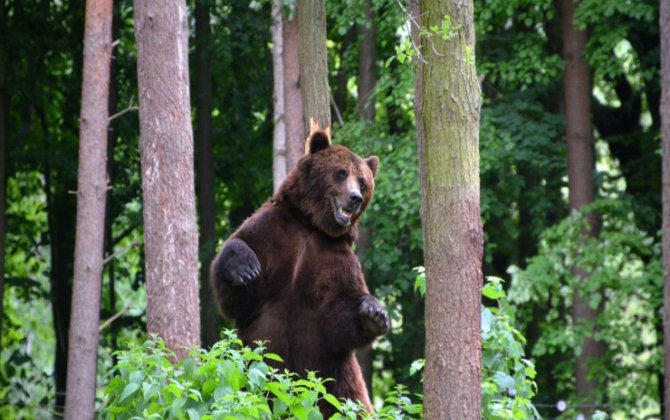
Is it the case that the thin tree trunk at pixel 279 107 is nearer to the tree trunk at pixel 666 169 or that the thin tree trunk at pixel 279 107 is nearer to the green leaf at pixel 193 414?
the tree trunk at pixel 666 169

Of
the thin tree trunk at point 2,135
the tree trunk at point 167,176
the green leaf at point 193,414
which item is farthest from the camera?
the thin tree trunk at point 2,135

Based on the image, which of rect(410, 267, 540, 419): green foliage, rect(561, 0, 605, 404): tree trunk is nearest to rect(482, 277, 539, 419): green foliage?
rect(410, 267, 540, 419): green foliage

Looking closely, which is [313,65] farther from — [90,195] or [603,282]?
[603,282]

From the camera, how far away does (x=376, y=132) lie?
16562 millimetres

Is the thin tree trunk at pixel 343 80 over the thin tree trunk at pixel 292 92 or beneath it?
over

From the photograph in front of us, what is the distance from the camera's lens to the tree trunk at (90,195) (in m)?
13.7

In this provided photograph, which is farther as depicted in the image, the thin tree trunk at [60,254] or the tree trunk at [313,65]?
the thin tree trunk at [60,254]

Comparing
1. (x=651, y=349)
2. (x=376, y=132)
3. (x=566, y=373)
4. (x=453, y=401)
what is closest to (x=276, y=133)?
(x=376, y=132)

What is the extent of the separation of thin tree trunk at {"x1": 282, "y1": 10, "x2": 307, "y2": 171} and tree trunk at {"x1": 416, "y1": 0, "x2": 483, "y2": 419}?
585 centimetres

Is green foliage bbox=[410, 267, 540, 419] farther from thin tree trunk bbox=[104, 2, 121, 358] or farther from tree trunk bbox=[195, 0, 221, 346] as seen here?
thin tree trunk bbox=[104, 2, 121, 358]

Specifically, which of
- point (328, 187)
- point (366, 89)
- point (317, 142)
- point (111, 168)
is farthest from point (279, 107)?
point (111, 168)

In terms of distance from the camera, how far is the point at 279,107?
13719mm

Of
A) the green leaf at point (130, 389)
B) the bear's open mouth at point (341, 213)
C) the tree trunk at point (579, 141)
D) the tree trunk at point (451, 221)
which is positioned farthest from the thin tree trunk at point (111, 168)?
the tree trunk at point (451, 221)

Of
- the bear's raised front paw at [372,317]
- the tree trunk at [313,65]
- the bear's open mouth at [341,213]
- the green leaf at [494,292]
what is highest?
the tree trunk at [313,65]
